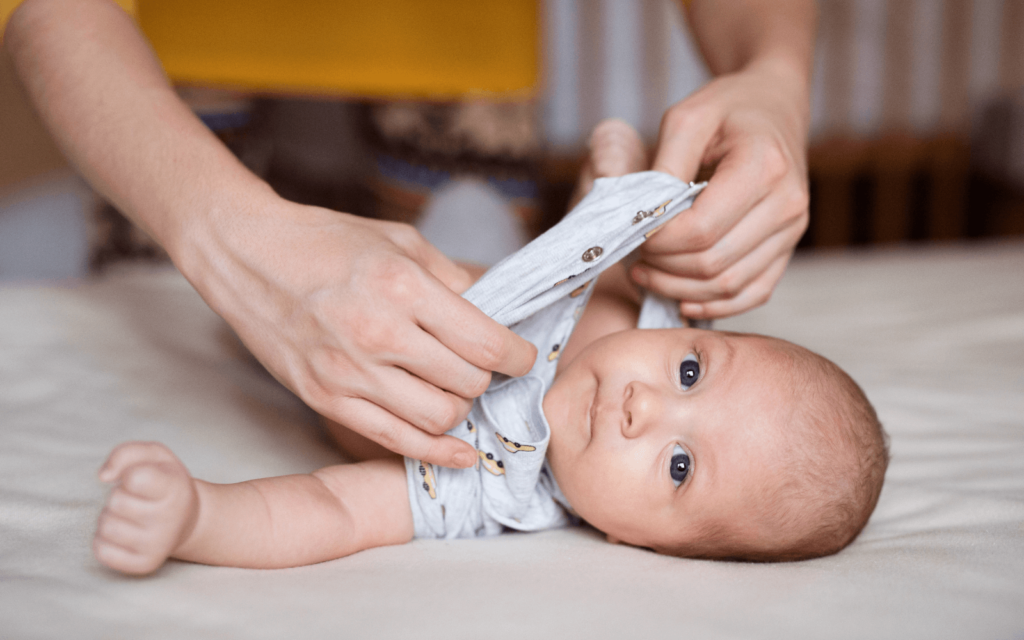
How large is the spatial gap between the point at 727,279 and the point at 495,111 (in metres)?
1.33

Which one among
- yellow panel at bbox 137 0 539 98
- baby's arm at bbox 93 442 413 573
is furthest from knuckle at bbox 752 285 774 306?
yellow panel at bbox 137 0 539 98

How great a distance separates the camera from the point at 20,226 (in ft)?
6.51

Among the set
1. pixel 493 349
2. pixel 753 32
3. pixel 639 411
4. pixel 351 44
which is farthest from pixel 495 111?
pixel 493 349

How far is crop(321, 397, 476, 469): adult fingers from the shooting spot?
0.65m

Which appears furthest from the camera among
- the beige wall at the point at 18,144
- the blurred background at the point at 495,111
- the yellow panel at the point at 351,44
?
the beige wall at the point at 18,144

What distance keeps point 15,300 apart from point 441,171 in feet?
3.33

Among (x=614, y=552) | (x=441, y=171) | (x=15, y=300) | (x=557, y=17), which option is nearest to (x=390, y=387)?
(x=614, y=552)

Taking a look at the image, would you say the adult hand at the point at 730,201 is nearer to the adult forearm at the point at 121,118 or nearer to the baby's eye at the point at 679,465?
the baby's eye at the point at 679,465

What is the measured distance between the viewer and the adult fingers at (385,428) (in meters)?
0.65

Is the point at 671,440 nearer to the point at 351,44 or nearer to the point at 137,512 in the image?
the point at 137,512

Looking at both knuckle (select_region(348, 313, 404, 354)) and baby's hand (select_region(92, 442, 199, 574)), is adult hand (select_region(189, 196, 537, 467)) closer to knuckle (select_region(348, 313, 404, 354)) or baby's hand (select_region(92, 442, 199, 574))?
knuckle (select_region(348, 313, 404, 354))

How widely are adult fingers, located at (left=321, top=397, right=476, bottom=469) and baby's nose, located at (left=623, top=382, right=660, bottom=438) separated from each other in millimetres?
217

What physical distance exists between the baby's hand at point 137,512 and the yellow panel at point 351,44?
1206 mm

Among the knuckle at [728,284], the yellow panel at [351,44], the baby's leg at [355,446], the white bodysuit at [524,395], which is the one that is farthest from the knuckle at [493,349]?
the yellow panel at [351,44]
